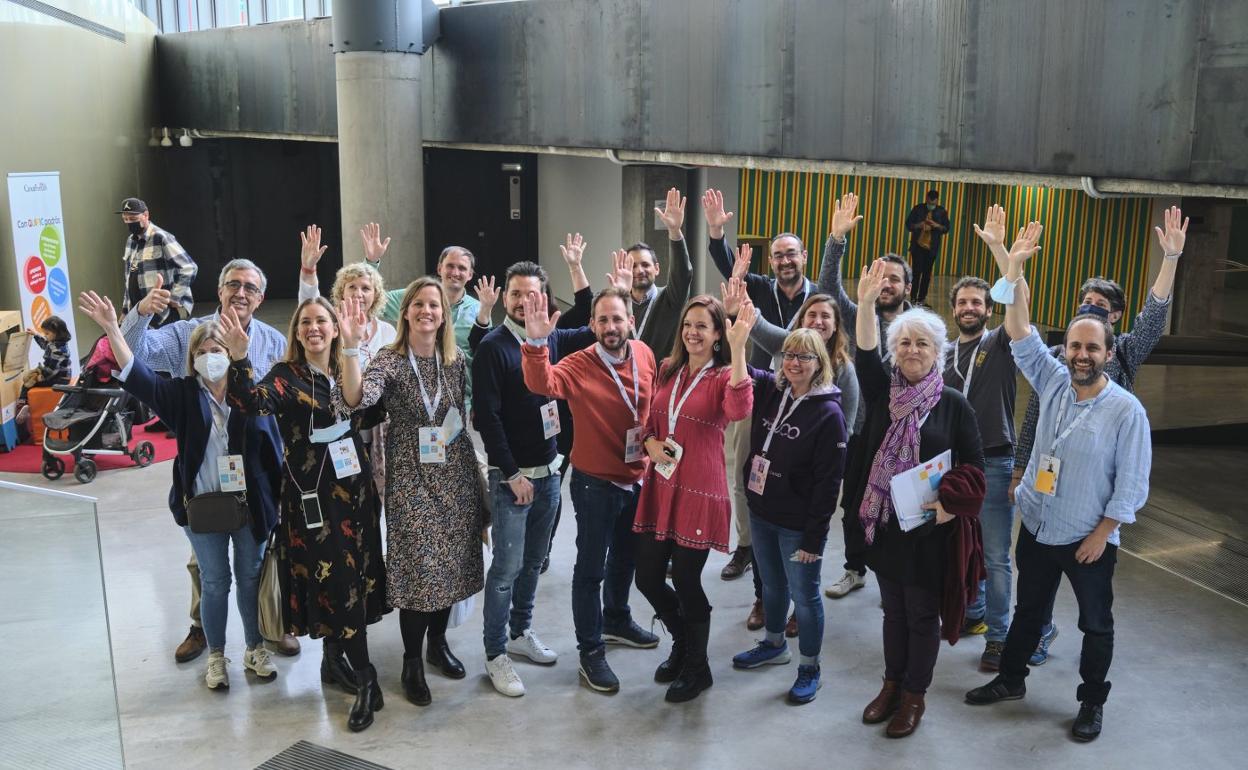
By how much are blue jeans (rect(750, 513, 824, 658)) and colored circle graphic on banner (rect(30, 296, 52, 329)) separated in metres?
7.34

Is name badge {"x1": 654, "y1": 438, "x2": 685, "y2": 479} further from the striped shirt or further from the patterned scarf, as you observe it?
the striped shirt

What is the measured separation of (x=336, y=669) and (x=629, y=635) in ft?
3.97

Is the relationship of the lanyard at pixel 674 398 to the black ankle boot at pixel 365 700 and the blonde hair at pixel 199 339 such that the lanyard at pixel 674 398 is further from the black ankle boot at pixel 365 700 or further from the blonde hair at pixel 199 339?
the blonde hair at pixel 199 339

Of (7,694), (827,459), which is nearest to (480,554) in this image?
(827,459)

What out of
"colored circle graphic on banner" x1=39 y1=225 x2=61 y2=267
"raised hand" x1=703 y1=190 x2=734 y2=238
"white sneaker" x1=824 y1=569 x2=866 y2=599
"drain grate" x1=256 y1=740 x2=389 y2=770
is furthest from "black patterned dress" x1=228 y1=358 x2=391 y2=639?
"colored circle graphic on banner" x1=39 y1=225 x2=61 y2=267

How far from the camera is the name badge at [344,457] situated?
3.87 metres

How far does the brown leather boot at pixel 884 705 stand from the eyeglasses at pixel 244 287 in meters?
2.94

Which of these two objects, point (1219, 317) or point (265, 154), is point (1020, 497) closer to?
point (1219, 317)

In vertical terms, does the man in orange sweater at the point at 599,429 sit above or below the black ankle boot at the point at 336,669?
above

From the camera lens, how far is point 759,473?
4.04 meters

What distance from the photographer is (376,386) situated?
3908 millimetres

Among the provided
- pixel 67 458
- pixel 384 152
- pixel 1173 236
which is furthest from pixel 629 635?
pixel 384 152

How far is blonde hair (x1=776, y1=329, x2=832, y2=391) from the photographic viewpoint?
12.9 ft

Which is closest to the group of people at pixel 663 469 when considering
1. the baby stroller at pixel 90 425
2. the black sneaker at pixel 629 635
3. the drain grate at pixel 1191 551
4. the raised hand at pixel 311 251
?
the black sneaker at pixel 629 635
